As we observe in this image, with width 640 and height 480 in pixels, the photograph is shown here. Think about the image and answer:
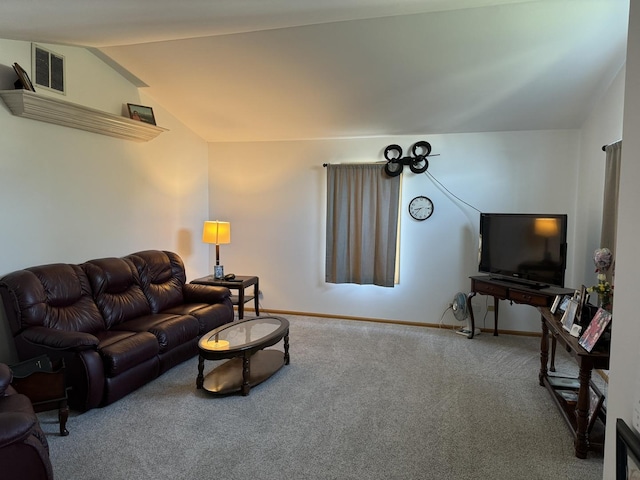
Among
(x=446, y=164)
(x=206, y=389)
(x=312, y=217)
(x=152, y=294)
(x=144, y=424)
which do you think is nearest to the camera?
(x=144, y=424)

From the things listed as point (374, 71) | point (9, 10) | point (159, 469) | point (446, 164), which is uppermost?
point (374, 71)

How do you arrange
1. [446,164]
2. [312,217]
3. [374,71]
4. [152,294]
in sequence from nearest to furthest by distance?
[374,71] → [152,294] → [446,164] → [312,217]

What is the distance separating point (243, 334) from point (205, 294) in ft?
3.76

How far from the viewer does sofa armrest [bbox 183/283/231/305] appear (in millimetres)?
4230

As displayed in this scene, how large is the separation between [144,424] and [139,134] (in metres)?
2.86

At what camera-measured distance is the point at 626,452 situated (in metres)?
1.24

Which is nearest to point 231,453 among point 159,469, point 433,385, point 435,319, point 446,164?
point 159,469

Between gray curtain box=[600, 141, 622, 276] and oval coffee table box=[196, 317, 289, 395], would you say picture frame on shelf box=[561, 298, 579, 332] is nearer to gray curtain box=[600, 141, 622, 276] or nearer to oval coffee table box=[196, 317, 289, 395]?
gray curtain box=[600, 141, 622, 276]

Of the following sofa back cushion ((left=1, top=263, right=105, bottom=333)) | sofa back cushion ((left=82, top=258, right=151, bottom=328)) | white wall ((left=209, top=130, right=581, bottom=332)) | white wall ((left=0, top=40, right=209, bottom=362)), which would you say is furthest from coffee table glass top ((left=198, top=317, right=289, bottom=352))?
white wall ((left=209, top=130, right=581, bottom=332))

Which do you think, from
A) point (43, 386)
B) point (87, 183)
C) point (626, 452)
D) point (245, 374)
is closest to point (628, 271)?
point (626, 452)

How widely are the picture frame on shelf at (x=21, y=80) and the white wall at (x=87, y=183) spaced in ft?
0.26

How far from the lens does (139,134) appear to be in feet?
13.5

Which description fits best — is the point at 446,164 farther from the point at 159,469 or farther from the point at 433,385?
the point at 159,469

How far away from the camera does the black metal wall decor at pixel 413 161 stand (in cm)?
473
